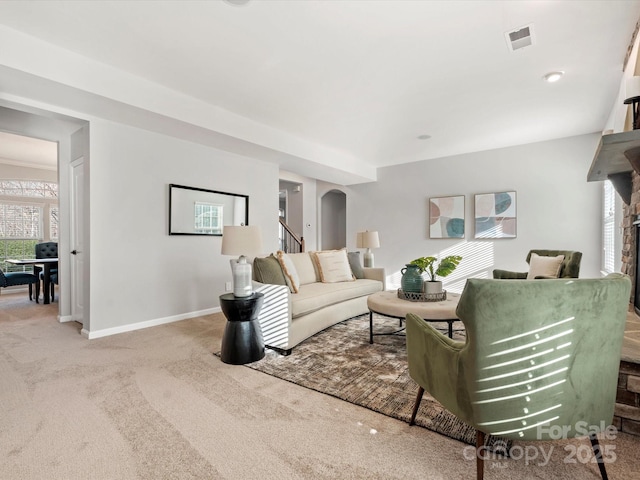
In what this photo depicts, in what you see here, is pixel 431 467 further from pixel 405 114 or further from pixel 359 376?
pixel 405 114

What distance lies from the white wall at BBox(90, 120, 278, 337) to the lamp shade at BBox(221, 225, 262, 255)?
154 cm

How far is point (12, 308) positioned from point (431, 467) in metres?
6.14

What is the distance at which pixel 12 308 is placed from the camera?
196 inches

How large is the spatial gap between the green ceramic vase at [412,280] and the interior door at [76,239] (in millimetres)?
3759

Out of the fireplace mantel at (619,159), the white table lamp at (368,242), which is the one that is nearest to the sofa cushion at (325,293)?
the white table lamp at (368,242)

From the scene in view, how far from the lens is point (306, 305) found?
3191 millimetres

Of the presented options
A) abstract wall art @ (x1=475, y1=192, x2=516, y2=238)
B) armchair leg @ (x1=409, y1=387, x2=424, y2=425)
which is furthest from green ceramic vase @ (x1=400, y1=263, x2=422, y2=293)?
abstract wall art @ (x1=475, y1=192, x2=516, y2=238)

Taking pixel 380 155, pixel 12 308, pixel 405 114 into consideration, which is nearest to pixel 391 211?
pixel 380 155

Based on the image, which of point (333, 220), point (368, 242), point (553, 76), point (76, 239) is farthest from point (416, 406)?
point (333, 220)

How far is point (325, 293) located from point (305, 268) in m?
0.68

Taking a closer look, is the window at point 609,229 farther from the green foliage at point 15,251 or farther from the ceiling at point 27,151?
the green foliage at point 15,251

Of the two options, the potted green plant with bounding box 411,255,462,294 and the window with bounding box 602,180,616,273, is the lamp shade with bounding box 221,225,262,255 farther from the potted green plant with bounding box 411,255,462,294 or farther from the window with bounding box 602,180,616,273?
the window with bounding box 602,180,616,273

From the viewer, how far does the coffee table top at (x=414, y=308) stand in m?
2.81

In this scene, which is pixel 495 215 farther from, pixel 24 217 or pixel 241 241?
pixel 24 217
